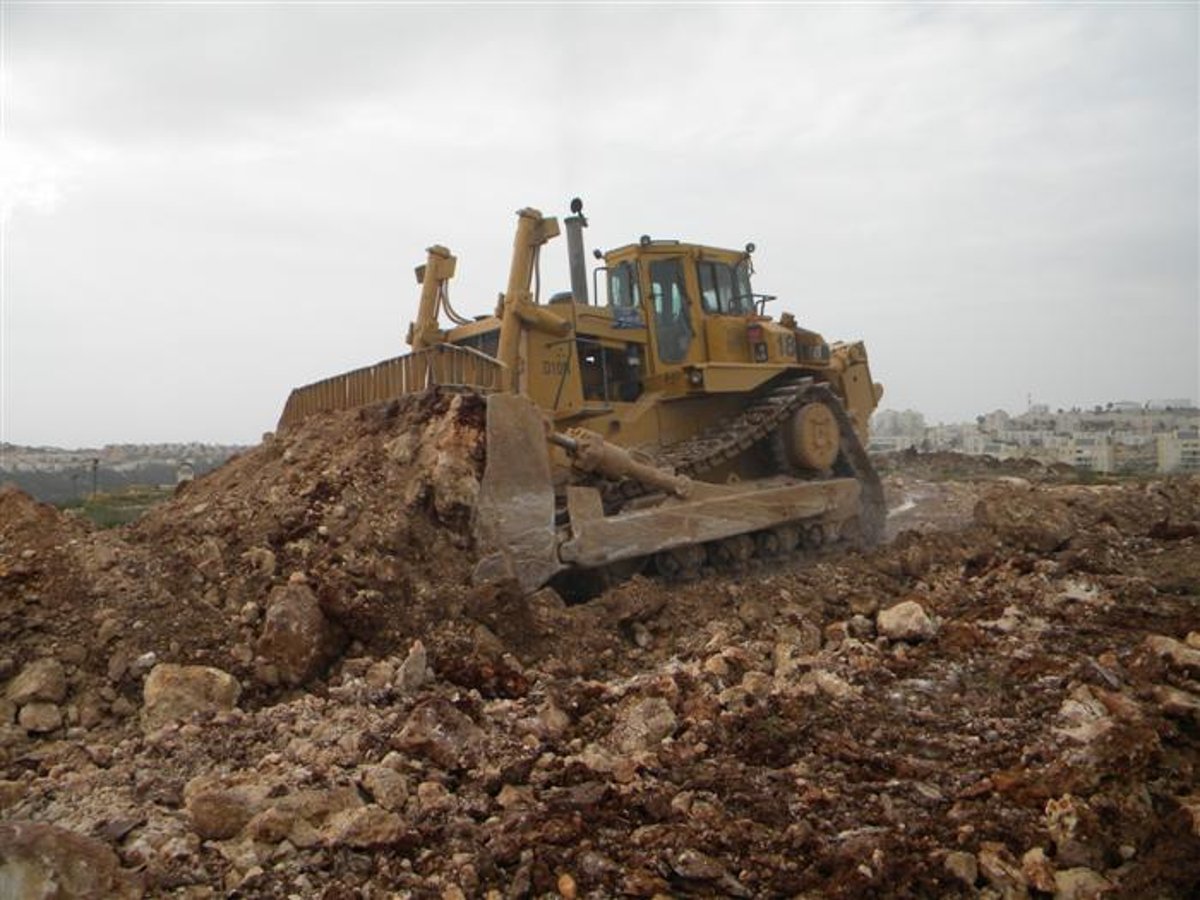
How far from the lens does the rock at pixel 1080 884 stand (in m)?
3.06

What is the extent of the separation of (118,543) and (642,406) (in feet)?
15.4

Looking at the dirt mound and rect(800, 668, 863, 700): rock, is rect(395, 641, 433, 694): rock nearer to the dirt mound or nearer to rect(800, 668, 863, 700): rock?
rect(800, 668, 863, 700): rock

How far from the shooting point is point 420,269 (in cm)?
1002

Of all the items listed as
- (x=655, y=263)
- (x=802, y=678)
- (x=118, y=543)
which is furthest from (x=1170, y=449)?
(x=118, y=543)

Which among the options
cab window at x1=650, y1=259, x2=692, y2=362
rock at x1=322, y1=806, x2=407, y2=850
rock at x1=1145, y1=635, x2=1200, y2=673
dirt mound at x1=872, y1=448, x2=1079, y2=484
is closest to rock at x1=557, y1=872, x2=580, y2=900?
rock at x1=322, y1=806, x2=407, y2=850

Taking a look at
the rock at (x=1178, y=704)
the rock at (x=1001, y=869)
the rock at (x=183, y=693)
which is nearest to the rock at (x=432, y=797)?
the rock at (x=183, y=693)

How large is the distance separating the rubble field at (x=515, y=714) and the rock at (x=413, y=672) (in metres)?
0.01

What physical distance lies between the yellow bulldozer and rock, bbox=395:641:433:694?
1.27m

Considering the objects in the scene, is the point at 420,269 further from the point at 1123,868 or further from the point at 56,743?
the point at 1123,868

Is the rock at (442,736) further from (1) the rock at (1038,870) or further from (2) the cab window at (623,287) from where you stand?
(2) the cab window at (623,287)

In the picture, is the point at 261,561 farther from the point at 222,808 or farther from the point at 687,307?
the point at 687,307

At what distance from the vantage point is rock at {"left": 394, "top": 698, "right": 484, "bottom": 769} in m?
4.03

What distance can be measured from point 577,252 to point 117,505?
1309cm

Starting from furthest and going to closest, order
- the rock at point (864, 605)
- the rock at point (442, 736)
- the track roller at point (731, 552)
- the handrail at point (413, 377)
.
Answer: the track roller at point (731, 552) < the handrail at point (413, 377) < the rock at point (864, 605) < the rock at point (442, 736)
